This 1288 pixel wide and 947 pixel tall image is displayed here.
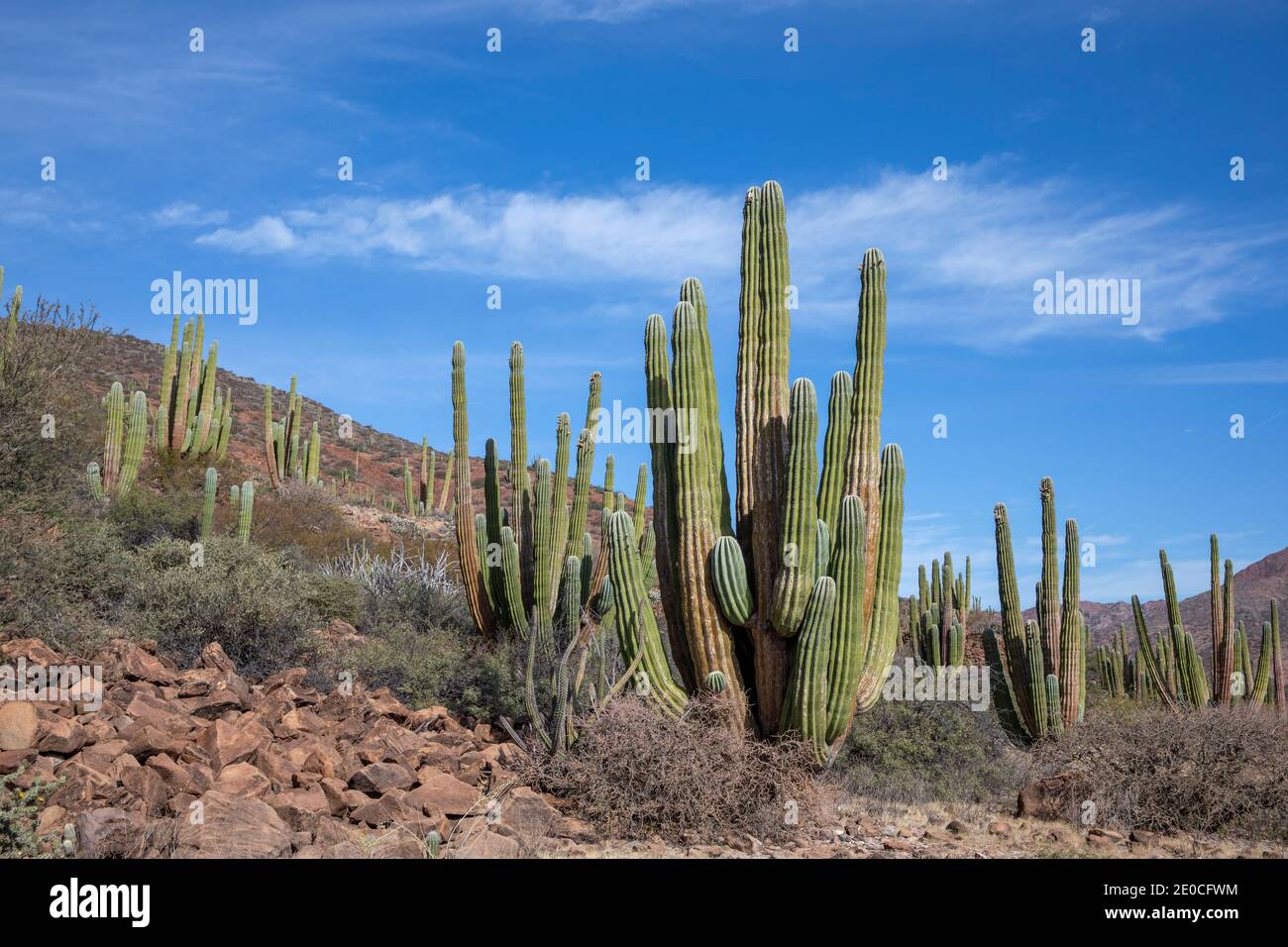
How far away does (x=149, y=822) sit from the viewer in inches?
253

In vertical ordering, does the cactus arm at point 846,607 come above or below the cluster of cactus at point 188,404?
below

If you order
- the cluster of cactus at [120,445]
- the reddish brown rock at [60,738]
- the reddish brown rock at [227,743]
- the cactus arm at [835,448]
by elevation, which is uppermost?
the cluster of cactus at [120,445]

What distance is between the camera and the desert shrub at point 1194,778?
9.01 metres

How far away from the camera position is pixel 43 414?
12.2 m

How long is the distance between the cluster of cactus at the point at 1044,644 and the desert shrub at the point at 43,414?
11563 mm

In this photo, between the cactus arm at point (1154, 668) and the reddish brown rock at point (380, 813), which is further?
the cactus arm at point (1154, 668)

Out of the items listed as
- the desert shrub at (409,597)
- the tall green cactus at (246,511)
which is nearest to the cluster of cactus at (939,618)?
the desert shrub at (409,597)

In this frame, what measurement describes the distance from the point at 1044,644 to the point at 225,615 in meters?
9.94

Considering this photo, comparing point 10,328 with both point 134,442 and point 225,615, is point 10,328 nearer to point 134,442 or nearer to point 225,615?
point 225,615

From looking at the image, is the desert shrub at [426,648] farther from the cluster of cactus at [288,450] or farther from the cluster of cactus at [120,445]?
Answer: the cluster of cactus at [288,450]

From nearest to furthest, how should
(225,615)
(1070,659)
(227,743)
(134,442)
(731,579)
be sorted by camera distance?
(227,743) < (731,579) < (225,615) < (1070,659) < (134,442)

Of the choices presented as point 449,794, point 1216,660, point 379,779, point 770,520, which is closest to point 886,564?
point 770,520
